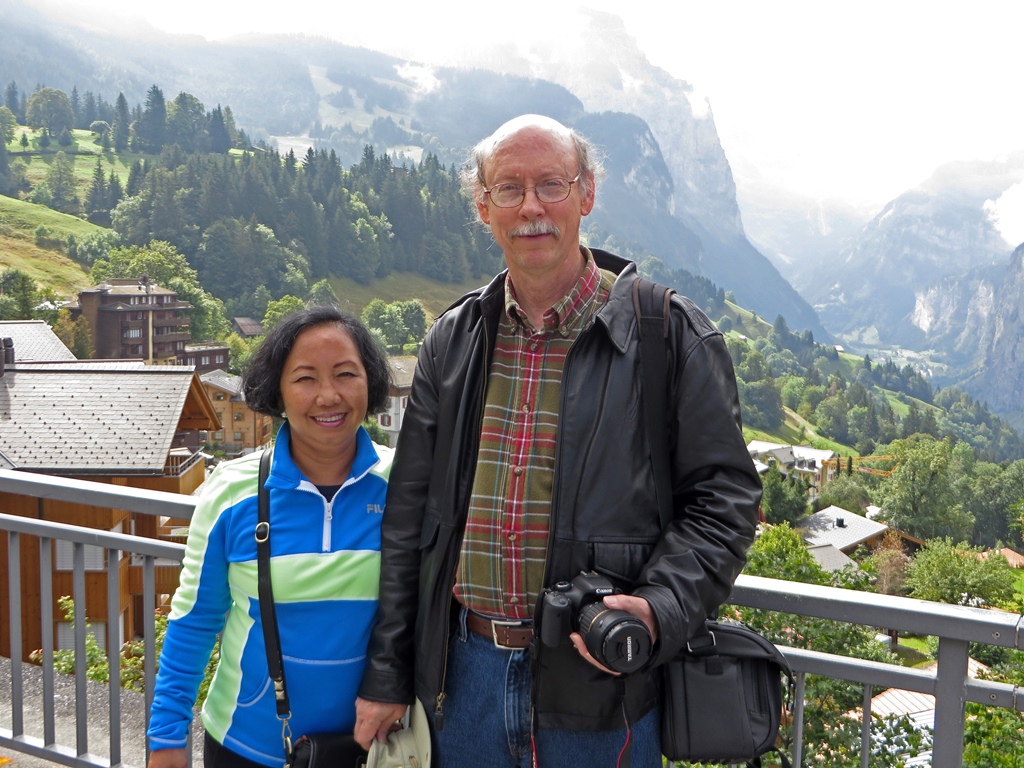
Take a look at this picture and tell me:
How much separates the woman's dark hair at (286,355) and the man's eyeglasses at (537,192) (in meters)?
0.50

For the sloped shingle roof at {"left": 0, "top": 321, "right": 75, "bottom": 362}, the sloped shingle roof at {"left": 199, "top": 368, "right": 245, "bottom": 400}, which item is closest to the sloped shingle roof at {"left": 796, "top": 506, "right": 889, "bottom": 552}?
the sloped shingle roof at {"left": 199, "top": 368, "right": 245, "bottom": 400}

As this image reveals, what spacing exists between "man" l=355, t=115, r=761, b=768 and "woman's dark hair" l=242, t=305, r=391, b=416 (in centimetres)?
18

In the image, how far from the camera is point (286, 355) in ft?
7.07

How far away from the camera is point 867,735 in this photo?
201 cm

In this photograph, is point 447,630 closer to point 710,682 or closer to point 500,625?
point 500,625

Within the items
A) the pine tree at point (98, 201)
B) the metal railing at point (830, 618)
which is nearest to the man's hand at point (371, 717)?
the metal railing at point (830, 618)

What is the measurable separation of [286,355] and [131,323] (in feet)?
233

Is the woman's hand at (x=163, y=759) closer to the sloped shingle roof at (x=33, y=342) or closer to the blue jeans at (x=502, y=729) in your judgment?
the blue jeans at (x=502, y=729)

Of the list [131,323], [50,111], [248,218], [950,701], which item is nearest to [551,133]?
[950,701]

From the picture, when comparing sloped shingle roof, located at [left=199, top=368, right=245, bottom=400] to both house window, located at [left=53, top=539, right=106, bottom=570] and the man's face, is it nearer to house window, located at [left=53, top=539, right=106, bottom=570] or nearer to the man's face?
house window, located at [left=53, top=539, right=106, bottom=570]

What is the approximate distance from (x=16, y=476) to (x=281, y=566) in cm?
149

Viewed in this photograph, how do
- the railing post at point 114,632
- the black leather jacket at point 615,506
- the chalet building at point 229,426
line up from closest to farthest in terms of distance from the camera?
the black leather jacket at point 615,506, the railing post at point 114,632, the chalet building at point 229,426

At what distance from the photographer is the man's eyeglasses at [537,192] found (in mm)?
1944

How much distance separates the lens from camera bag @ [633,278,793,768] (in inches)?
69.2
